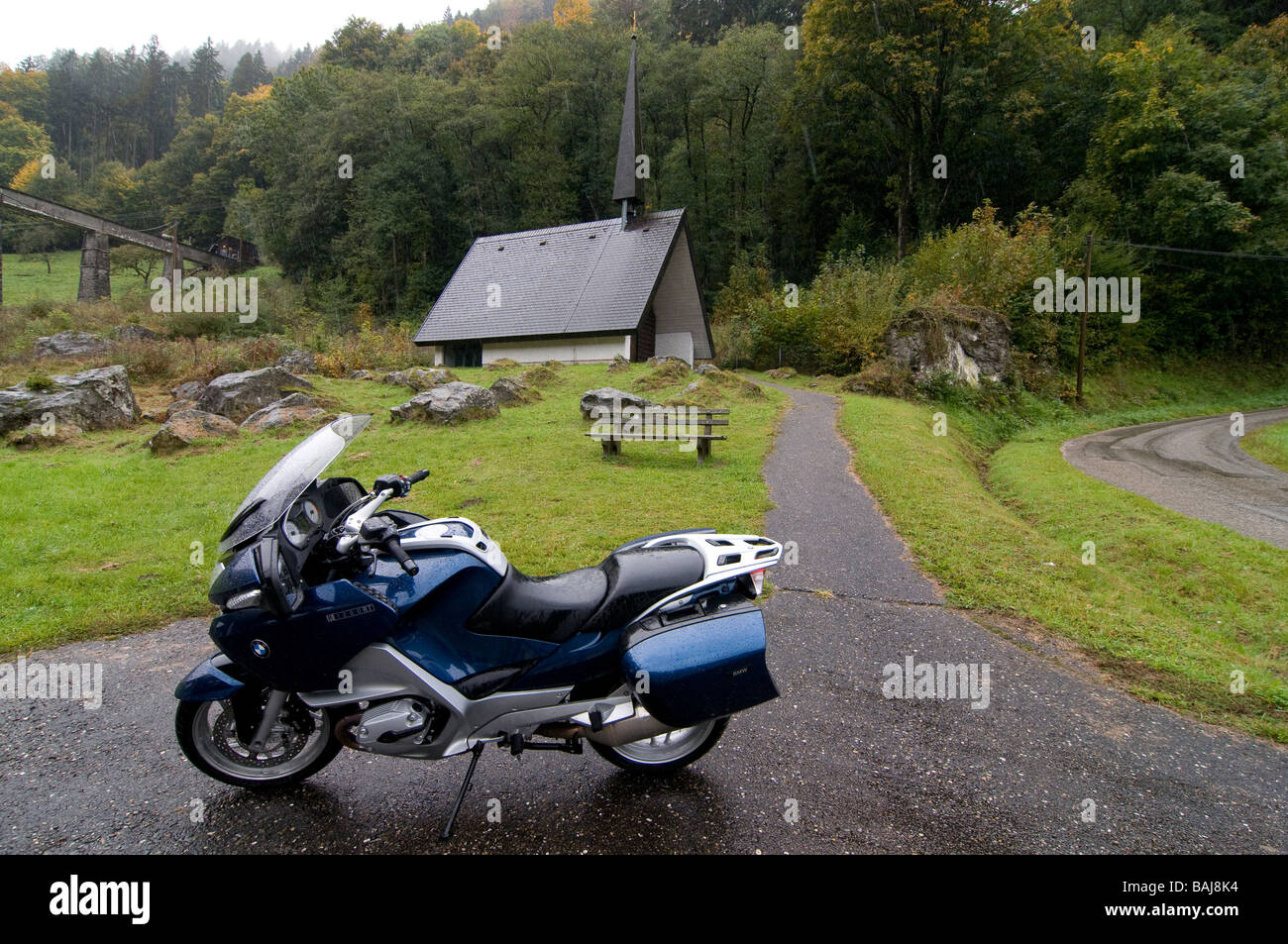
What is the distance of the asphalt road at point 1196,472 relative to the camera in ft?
34.4

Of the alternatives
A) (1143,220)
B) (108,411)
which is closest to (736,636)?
(108,411)

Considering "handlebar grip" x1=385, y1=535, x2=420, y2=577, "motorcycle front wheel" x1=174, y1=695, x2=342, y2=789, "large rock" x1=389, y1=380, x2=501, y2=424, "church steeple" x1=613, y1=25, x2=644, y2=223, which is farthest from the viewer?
"church steeple" x1=613, y1=25, x2=644, y2=223

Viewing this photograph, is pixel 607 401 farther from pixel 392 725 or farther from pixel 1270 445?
pixel 1270 445

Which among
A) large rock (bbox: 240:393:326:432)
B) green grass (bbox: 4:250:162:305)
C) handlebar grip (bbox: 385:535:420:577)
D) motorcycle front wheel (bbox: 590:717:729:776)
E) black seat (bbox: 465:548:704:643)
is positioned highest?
green grass (bbox: 4:250:162:305)

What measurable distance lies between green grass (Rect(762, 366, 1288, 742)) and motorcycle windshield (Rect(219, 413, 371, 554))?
16.5 ft

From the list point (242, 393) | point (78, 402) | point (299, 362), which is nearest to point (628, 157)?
point (299, 362)

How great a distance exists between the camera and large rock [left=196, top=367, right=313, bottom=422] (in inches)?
536

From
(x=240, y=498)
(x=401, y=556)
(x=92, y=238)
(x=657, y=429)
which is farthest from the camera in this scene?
(x=92, y=238)

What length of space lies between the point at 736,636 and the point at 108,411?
49.4 feet

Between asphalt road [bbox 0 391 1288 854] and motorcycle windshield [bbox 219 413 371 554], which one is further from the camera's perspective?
asphalt road [bbox 0 391 1288 854]

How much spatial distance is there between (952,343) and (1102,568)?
15.1 m

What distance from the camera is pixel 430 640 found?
276cm

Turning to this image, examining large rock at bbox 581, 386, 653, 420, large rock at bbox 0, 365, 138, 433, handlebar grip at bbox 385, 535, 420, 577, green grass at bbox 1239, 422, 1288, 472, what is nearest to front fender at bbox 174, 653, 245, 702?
handlebar grip at bbox 385, 535, 420, 577

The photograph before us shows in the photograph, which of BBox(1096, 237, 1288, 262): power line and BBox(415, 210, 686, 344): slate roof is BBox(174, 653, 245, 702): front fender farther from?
BBox(1096, 237, 1288, 262): power line
